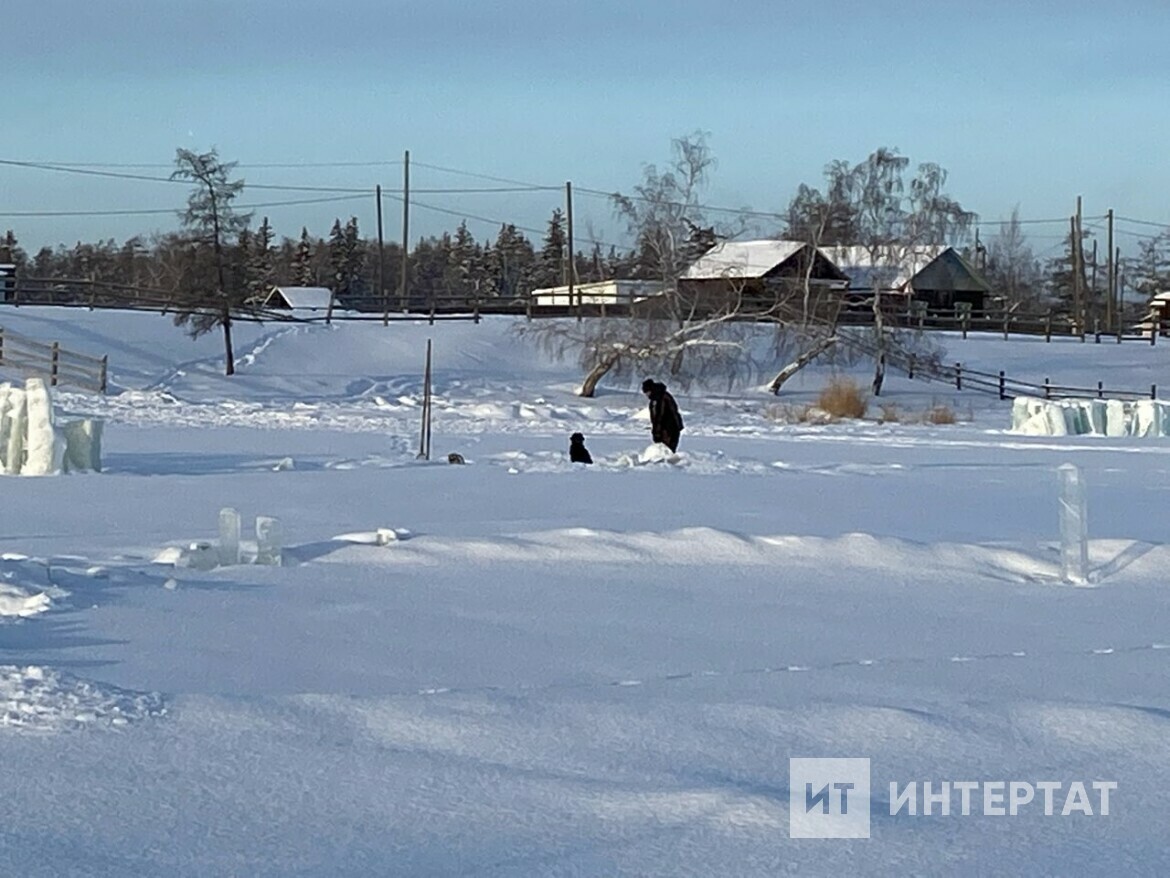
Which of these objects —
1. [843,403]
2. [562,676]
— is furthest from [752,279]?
[562,676]

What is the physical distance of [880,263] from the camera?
208ft

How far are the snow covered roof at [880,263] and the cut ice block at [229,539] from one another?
5046cm

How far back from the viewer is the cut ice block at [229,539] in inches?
409

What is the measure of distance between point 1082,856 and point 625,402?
45.7 meters

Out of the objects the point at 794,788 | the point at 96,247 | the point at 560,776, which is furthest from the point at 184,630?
the point at 96,247

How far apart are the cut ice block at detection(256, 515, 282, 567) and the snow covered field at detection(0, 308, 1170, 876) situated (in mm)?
149

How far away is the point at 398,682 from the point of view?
7.20 metres

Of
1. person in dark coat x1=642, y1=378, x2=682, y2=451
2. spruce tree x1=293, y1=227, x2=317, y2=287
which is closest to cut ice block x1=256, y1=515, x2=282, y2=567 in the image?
person in dark coat x1=642, y1=378, x2=682, y2=451

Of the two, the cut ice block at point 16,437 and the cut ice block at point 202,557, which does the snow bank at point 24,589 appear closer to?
the cut ice block at point 202,557

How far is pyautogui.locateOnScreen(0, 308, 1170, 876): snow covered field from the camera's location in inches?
200

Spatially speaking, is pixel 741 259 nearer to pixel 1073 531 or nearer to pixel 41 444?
pixel 41 444

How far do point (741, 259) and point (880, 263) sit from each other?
773cm

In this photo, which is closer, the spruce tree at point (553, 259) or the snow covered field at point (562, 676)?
the snow covered field at point (562, 676)

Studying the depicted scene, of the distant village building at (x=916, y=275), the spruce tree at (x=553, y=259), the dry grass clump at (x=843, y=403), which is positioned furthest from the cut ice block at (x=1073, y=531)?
the spruce tree at (x=553, y=259)
